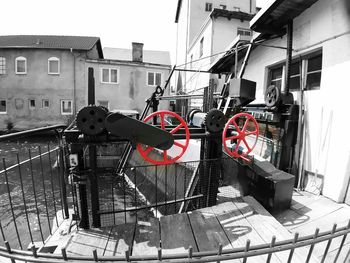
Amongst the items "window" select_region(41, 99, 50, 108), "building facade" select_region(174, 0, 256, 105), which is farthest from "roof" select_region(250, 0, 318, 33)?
"window" select_region(41, 99, 50, 108)

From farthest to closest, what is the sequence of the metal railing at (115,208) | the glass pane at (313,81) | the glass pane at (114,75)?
the glass pane at (114,75) → the glass pane at (313,81) → the metal railing at (115,208)

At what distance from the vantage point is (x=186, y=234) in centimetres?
264

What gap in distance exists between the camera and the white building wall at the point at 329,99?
3.88 m

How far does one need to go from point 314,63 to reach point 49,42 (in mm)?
24657

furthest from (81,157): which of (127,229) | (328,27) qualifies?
(328,27)

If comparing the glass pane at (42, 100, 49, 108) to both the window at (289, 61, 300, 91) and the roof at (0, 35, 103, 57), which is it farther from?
the window at (289, 61, 300, 91)

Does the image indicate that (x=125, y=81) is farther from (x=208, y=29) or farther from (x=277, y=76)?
(x=277, y=76)

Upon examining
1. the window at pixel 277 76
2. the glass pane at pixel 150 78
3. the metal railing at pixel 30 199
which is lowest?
the metal railing at pixel 30 199

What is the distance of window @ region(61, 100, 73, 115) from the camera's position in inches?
799

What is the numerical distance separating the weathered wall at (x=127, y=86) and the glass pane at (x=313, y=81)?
1643 cm

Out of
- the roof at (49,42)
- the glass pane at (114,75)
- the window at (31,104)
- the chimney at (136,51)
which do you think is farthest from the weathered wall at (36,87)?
the chimney at (136,51)

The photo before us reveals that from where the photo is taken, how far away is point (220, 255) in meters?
1.24

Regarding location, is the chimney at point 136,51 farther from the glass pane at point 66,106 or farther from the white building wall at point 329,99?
the white building wall at point 329,99

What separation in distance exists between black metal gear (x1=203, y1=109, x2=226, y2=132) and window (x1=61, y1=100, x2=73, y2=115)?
20062 mm
